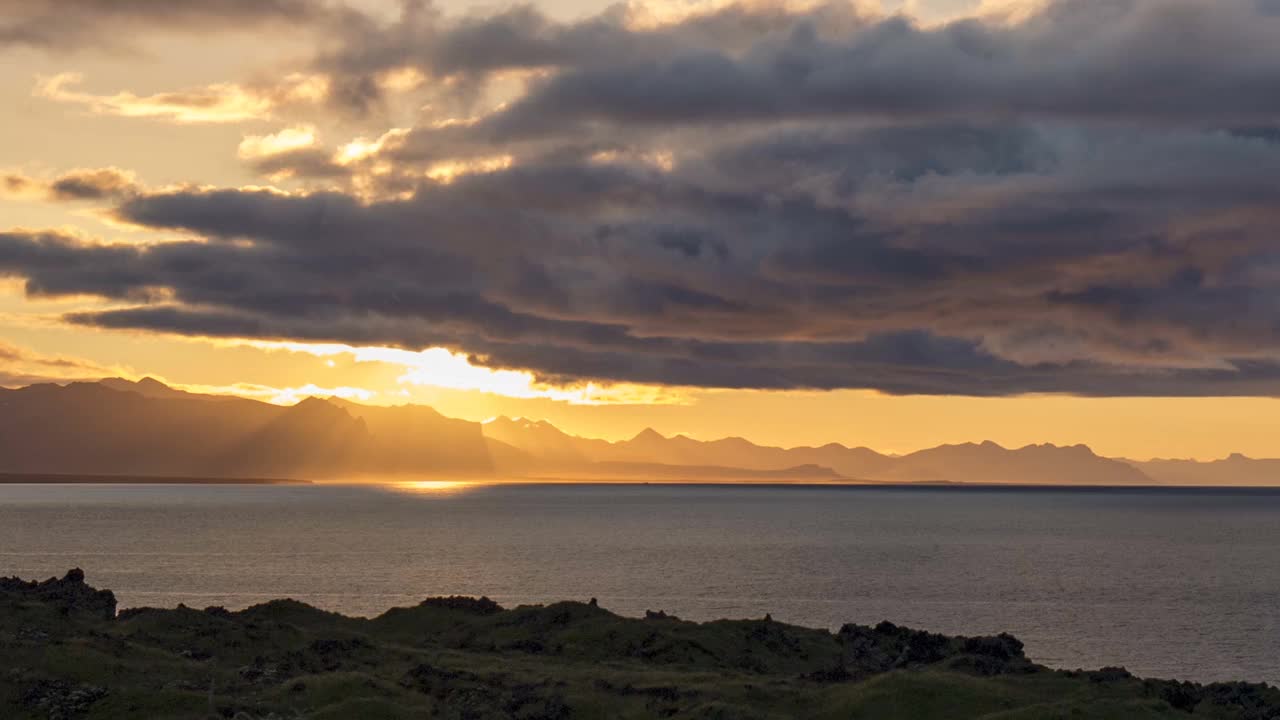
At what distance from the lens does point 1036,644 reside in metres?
122

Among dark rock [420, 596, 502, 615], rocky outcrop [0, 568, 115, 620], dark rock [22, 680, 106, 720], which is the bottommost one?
dark rock [22, 680, 106, 720]

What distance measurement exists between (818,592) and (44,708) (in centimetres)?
11237

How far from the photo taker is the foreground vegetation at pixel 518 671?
65.4m

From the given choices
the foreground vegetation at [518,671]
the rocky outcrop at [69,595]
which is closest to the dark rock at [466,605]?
the foreground vegetation at [518,671]

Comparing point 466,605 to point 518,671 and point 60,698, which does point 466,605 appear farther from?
point 60,698

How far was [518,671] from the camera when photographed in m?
78.7

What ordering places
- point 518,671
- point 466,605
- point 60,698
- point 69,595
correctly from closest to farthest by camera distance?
point 60,698 < point 518,671 < point 69,595 < point 466,605

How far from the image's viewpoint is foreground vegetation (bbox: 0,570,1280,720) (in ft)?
214

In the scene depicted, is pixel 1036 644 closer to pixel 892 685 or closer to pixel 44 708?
pixel 892 685

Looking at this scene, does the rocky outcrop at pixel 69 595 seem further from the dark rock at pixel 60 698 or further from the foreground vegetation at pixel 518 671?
the dark rock at pixel 60 698

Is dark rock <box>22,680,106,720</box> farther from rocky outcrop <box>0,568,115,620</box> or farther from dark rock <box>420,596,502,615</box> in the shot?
dark rock <box>420,596,502,615</box>

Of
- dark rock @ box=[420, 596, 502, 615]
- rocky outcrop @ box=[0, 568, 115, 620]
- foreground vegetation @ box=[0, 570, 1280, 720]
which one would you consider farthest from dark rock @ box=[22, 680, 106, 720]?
dark rock @ box=[420, 596, 502, 615]

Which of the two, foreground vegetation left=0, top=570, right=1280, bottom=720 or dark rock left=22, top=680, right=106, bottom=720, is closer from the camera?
dark rock left=22, top=680, right=106, bottom=720

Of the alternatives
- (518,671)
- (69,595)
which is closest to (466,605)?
(518,671)
